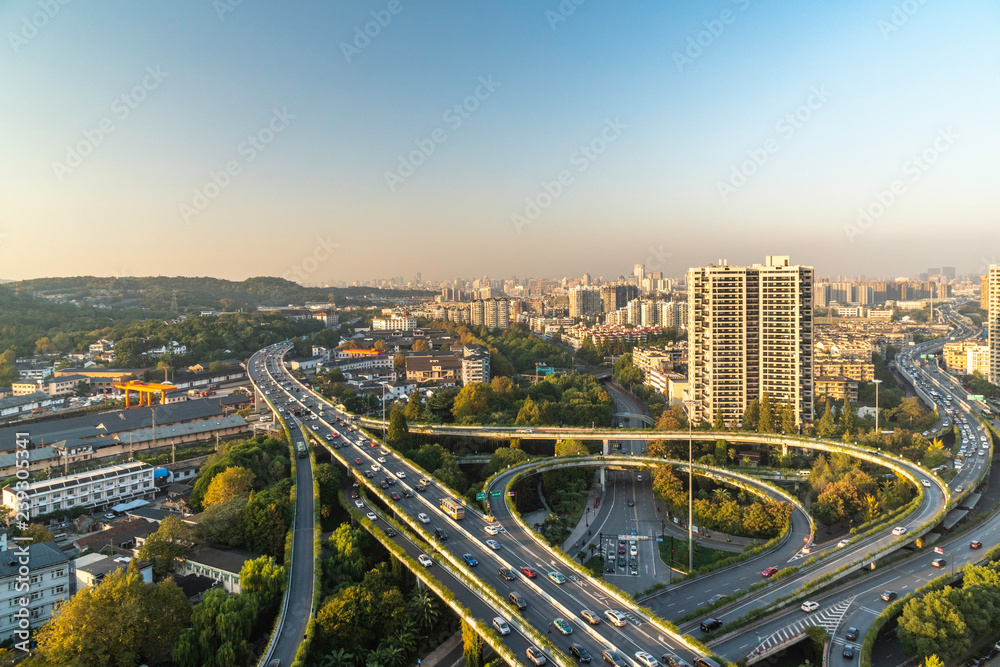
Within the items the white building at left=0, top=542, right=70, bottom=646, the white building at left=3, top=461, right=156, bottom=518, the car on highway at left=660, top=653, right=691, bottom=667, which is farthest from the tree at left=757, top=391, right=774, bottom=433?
the white building at left=0, top=542, right=70, bottom=646

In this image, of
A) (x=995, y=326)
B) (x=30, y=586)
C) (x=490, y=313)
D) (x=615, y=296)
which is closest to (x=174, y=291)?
(x=490, y=313)

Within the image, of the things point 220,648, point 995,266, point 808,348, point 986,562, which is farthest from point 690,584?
point 995,266

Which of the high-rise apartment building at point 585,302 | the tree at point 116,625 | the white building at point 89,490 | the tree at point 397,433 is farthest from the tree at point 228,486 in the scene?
the high-rise apartment building at point 585,302

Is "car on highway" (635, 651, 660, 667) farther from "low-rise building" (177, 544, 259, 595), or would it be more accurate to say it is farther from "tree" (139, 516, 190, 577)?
"tree" (139, 516, 190, 577)

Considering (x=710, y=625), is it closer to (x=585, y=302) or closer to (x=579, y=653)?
(x=579, y=653)

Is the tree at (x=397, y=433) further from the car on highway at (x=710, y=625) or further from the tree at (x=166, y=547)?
the car on highway at (x=710, y=625)

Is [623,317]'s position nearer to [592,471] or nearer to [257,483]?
[592,471]
